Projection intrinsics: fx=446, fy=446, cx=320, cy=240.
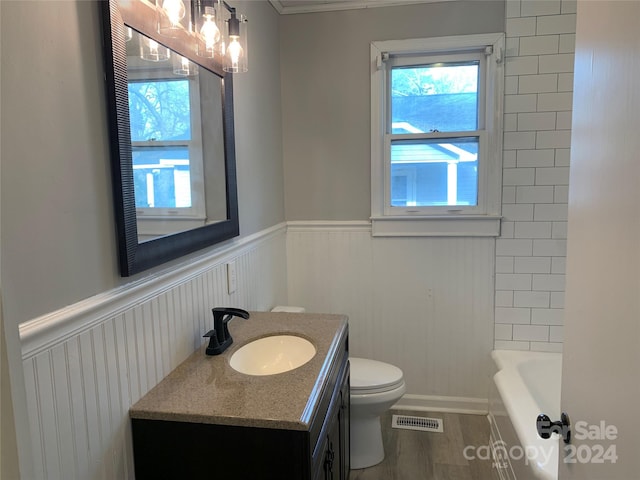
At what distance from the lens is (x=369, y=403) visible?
2211 mm

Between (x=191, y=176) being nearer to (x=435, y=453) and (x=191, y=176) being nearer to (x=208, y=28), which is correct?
(x=208, y=28)

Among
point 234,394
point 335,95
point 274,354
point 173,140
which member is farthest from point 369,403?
point 335,95

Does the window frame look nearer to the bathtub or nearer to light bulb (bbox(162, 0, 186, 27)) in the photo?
light bulb (bbox(162, 0, 186, 27))

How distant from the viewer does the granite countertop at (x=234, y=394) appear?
1181 millimetres

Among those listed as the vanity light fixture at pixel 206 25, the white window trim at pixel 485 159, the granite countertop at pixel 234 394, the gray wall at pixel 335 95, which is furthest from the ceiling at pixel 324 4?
the granite countertop at pixel 234 394

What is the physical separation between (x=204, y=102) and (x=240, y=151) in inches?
17.1

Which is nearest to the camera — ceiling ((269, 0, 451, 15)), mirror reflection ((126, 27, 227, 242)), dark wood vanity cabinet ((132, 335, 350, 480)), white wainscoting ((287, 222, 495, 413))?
dark wood vanity cabinet ((132, 335, 350, 480))

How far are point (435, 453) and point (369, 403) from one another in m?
0.58

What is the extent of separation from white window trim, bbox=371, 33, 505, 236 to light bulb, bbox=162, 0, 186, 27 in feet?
5.14

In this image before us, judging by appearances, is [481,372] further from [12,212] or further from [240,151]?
[12,212]

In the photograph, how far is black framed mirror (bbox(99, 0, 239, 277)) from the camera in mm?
1174

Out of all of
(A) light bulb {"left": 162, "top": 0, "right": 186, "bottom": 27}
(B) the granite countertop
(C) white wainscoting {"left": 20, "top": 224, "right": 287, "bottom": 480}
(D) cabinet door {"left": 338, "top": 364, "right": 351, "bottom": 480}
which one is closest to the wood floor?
(D) cabinet door {"left": 338, "top": 364, "right": 351, "bottom": 480}

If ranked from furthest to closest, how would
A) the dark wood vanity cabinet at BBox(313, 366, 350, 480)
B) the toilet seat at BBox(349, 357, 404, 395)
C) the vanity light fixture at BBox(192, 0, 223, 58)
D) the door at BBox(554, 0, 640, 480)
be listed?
the toilet seat at BBox(349, 357, 404, 395) → the vanity light fixture at BBox(192, 0, 223, 58) → the dark wood vanity cabinet at BBox(313, 366, 350, 480) → the door at BBox(554, 0, 640, 480)

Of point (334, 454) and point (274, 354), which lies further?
point (274, 354)
